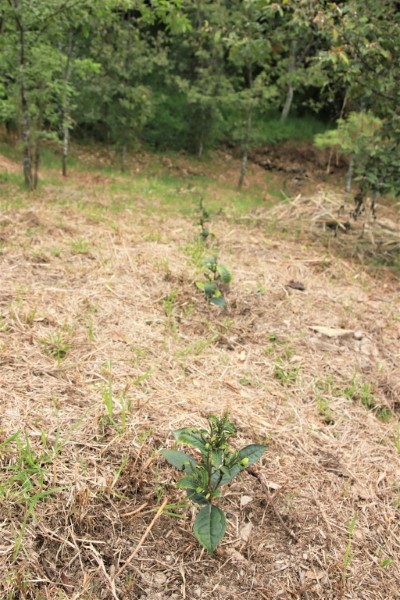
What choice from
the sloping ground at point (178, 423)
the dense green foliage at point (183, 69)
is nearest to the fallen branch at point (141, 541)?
the sloping ground at point (178, 423)

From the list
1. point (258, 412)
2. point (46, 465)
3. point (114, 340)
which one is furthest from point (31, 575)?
point (114, 340)

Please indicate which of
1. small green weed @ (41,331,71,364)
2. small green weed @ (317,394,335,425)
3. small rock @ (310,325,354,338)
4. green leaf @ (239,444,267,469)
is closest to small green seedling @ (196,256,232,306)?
small rock @ (310,325,354,338)

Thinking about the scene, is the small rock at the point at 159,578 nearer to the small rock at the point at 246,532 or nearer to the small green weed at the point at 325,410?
the small rock at the point at 246,532

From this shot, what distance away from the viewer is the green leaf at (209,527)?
1422 millimetres

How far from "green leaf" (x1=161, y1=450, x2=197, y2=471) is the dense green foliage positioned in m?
4.18

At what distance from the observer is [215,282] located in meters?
3.53

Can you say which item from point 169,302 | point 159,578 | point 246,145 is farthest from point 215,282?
point 246,145

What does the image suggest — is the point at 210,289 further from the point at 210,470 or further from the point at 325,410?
the point at 210,470

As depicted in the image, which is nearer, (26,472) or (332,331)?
(26,472)

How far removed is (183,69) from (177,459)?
1886cm

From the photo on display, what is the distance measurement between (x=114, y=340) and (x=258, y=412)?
3.15 feet

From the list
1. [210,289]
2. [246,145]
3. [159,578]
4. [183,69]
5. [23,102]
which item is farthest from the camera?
[183,69]

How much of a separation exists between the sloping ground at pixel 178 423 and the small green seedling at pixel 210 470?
12 cm

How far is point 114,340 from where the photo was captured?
2633 millimetres
